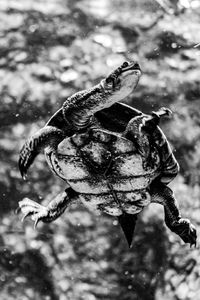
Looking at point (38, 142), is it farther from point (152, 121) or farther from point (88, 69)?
point (88, 69)

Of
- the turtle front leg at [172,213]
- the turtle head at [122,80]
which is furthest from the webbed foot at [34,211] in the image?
the turtle head at [122,80]

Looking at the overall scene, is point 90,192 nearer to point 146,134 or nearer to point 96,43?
point 146,134

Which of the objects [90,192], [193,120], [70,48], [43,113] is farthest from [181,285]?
[90,192]

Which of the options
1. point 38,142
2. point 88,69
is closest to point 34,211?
point 38,142

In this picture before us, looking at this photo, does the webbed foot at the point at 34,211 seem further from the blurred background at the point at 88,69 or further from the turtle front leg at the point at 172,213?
the blurred background at the point at 88,69

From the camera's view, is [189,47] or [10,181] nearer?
[189,47]

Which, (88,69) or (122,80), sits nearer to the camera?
(122,80)

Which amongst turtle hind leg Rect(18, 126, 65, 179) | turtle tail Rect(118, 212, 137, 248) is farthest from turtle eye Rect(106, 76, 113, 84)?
turtle tail Rect(118, 212, 137, 248)
